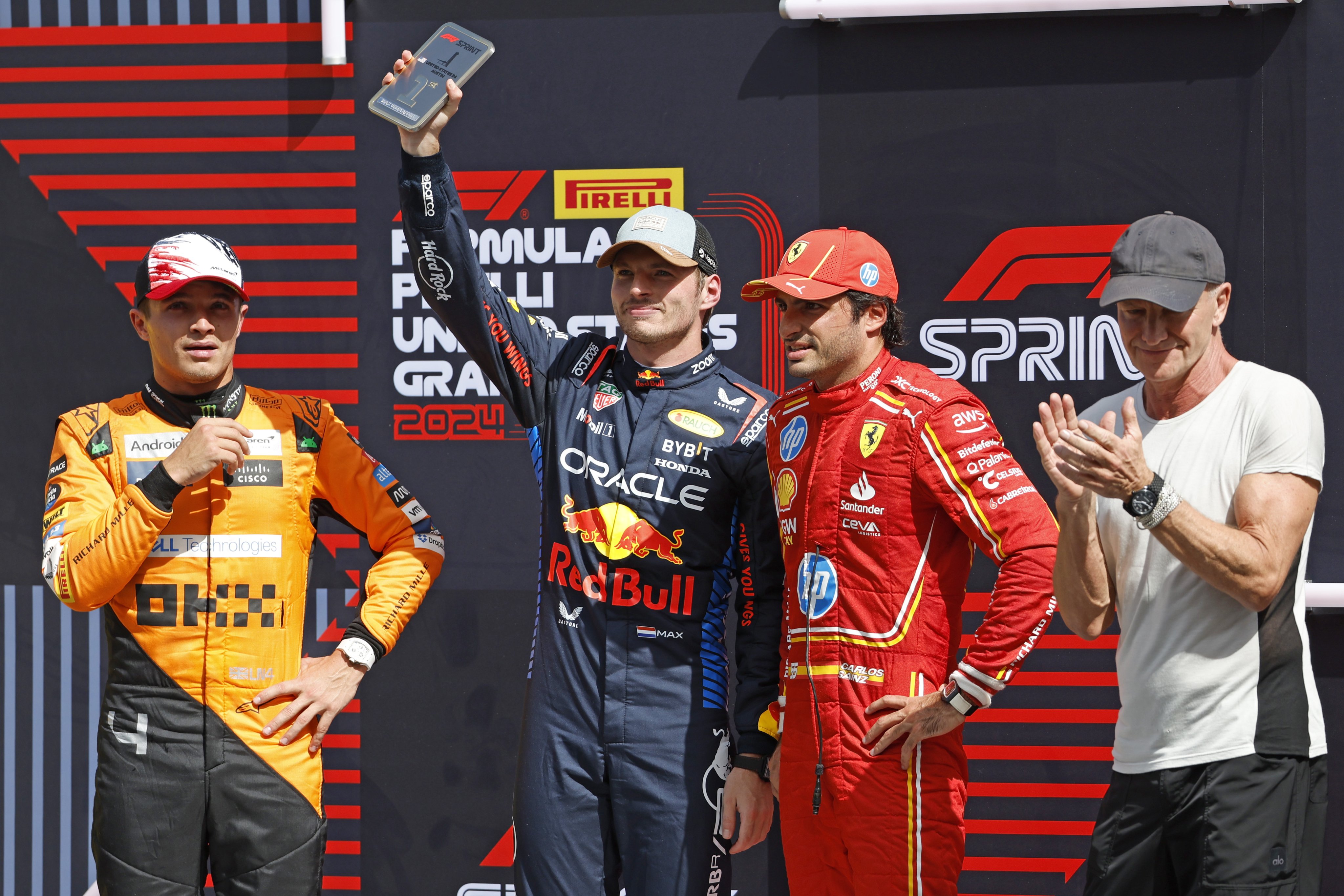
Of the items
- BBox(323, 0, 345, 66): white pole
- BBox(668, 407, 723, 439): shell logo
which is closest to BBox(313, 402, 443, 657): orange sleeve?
BBox(668, 407, 723, 439): shell logo

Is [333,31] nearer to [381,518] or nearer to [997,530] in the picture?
[381,518]

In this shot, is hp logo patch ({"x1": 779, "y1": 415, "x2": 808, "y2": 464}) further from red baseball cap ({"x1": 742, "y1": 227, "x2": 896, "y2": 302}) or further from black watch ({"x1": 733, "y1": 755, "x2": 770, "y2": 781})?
A: black watch ({"x1": 733, "y1": 755, "x2": 770, "y2": 781})

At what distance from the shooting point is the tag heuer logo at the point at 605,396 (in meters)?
2.64

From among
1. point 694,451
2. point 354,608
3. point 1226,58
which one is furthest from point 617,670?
point 1226,58

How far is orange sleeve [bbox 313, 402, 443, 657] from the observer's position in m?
2.64

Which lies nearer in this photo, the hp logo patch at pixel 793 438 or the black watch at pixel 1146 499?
the black watch at pixel 1146 499

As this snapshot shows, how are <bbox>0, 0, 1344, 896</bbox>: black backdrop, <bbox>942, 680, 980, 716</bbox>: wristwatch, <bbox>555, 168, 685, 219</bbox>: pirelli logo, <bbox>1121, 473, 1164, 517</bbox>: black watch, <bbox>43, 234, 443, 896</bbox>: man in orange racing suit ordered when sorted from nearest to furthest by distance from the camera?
<bbox>1121, 473, 1164, 517</bbox>: black watch, <bbox>942, 680, 980, 716</bbox>: wristwatch, <bbox>43, 234, 443, 896</bbox>: man in orange racing suit, <bbox>0, 0, 1344, 896</bbox>: black backdrop, <bbox>555, 168, 685, 219</bbox>: pirelli logo

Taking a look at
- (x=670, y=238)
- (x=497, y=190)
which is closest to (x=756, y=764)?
(x=670, y=238)

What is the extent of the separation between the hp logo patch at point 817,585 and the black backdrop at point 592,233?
1236 millimetres

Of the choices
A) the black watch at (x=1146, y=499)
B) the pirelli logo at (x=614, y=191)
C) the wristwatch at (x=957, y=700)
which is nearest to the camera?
the black watch at (x=1146, y=499)

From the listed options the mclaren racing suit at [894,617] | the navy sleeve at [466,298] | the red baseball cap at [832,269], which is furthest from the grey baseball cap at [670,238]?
the mclaren racing suit at [894,617]

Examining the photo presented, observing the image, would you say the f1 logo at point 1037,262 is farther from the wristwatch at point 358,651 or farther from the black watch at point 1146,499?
the wristwatch at point 358,651

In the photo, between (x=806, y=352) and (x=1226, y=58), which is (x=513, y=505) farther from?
(x=1226, y=58)

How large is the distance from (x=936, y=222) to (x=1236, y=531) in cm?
161
